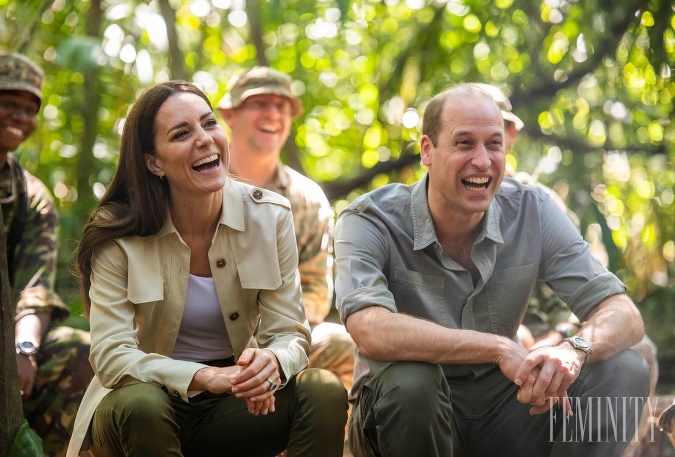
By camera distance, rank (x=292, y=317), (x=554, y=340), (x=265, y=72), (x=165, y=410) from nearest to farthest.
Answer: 1. (x=165, y=410)
2. (x=292, y=317)
3. (x=554, y=340)
4. (x=265, y=72)

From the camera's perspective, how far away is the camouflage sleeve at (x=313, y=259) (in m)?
4.51

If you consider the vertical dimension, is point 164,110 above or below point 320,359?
above

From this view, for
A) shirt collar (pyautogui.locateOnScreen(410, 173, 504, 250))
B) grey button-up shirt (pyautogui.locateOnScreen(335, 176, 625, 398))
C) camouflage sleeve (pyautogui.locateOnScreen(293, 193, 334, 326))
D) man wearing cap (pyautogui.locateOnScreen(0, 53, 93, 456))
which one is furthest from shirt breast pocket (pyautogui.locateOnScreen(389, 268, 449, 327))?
man wearing cap (pyautogui.locateOnScreen(0, 53, 93, 456))

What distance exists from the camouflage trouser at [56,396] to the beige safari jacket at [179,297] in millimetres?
929

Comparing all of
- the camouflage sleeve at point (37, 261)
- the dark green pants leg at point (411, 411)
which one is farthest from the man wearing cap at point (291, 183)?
the dark green pants leg at point (411, 411)

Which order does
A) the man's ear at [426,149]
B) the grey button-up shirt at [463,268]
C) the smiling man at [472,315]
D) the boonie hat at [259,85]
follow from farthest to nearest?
the boonie hat at [259,85] < the man's ear at [426,149] < the grey button-up shirt at [463,268] < the smiling man at [472,315]

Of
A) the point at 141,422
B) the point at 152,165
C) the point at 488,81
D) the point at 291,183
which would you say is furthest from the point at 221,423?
the point at 488,81

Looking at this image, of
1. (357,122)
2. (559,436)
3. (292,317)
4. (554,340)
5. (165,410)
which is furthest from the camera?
(357,122)

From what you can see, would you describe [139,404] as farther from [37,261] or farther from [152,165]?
[37,261]

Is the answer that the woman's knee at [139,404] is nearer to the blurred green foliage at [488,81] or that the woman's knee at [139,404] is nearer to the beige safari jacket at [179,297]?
the beige safari jacket at [179,297]

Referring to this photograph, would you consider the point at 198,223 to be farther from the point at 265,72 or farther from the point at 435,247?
the point at 265,72

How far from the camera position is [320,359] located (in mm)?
4348

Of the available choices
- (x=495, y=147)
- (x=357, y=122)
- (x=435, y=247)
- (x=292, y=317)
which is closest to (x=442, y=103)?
(x=495, y=147)

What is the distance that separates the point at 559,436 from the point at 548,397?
20 cm
